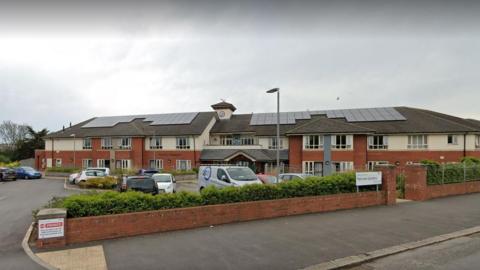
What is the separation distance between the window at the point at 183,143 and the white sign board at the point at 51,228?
33357 millimetres

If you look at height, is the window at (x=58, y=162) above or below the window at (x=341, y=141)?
below

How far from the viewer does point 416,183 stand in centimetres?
1517

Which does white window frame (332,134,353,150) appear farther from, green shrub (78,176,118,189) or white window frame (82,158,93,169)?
white window frame (82,158,93,169)

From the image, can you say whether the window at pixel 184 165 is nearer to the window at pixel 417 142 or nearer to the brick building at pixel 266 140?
the brick building at pixel 266 140

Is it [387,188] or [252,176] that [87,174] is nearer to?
[252,176]

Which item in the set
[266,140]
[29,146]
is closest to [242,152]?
[266,140]

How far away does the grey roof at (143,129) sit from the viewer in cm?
4188

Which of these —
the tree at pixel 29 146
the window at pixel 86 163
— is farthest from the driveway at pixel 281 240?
the tree at pixel 29 146

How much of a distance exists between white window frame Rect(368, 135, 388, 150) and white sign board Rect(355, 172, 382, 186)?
23.1 metres

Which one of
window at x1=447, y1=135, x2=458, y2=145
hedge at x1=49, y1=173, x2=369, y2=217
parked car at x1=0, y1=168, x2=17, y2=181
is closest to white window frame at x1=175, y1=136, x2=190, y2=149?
parked car at x1=0, y1=168, x2=17, y2=181

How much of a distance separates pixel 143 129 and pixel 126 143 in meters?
3.34

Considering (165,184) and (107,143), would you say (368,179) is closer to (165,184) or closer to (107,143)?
(165,184)

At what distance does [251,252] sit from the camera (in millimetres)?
7086

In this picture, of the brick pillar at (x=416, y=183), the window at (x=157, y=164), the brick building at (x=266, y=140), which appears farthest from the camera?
the window at (x=157, y=164)
